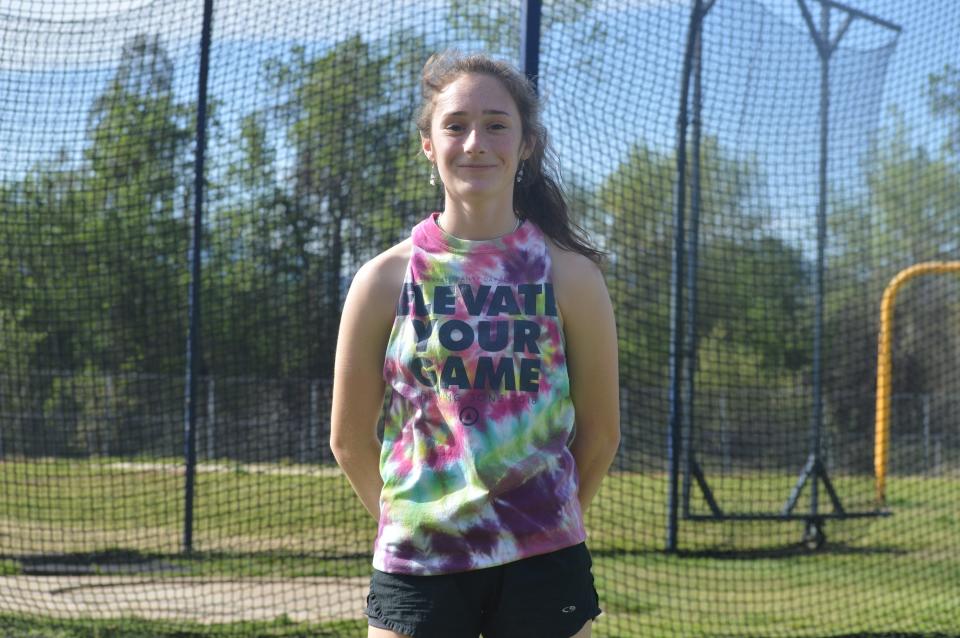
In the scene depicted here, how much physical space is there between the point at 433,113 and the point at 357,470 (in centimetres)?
66

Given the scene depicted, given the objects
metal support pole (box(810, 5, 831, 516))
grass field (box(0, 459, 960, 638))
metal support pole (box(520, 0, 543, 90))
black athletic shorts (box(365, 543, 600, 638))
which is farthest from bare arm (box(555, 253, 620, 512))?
metal support pole (box(810, 5, 831, 516))

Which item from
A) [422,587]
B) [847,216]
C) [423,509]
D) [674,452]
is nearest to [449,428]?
[423,509]

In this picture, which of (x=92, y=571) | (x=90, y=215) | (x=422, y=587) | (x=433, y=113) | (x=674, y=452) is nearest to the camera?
(x=422, y=587)

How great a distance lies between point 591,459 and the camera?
1942mm

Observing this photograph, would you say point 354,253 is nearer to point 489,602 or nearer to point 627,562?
point 627,562

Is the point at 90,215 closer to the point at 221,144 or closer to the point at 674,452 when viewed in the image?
the point at 221,144

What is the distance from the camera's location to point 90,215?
26.5 feet

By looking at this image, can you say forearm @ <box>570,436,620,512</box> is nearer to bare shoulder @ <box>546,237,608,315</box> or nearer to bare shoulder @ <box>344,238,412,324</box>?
bare shoulder @ <box>546,237,608,315</box>

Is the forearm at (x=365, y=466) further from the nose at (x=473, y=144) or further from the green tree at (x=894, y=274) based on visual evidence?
the green tree at (x=894, y=274)

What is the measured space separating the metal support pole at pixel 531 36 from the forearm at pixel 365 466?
281 centimetres

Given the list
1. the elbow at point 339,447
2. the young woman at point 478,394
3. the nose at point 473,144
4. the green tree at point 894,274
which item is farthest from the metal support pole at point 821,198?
the elbow at point 339,447

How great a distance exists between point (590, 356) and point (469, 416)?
261 mm

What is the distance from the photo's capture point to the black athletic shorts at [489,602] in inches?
67.5

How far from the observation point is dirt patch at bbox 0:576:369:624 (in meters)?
5.18
